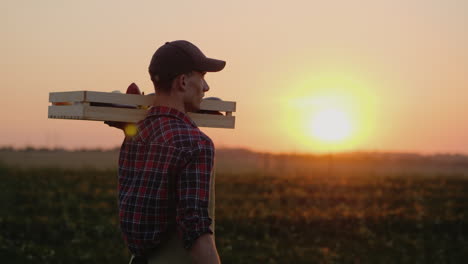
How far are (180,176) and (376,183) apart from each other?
1978 cm

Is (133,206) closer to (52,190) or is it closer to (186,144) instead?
(186,144)

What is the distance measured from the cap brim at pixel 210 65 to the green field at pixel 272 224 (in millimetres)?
6884

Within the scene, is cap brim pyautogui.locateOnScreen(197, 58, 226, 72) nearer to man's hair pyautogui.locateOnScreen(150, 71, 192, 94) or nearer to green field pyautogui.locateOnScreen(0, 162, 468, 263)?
man's hair pyautogui.locateOnScreen(150, 71, 192, 94)

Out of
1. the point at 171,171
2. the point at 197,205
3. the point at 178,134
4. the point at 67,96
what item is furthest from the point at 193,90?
the point at 67,96

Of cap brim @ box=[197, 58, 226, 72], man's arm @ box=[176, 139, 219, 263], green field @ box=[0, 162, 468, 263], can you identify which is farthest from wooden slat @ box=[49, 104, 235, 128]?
green field @ box=[0, 162, 468, 263]

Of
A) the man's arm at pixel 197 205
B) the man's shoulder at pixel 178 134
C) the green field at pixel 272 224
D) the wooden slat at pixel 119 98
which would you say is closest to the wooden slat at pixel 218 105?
the wooden slat at pixel 119 98

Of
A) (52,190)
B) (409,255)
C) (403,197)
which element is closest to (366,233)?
(409,255)

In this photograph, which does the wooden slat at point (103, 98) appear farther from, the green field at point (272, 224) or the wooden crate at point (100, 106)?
the green field at point (272, 224)

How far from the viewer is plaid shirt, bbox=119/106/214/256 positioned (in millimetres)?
2203

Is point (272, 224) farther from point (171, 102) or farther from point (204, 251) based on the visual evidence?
point (204, 251)

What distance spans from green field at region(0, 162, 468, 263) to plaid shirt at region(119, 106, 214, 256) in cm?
680

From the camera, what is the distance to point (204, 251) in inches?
86.2

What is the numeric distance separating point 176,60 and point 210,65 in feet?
0.45

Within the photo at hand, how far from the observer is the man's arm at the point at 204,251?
2182mm
